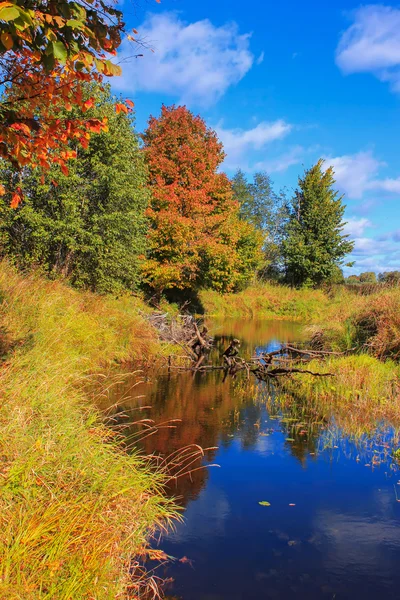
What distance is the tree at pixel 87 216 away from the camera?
13945 mm

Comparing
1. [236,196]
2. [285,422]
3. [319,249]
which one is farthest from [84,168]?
[236,196]

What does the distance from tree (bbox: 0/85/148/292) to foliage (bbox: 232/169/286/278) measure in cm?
2857

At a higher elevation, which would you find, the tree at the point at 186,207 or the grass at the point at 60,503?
the tree at the point at 186,207

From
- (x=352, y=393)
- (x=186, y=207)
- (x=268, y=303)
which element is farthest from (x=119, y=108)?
(x=268, y=303)

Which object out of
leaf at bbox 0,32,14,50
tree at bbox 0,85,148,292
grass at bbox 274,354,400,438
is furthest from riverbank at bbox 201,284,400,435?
leaf at bbox 0,32,14,50

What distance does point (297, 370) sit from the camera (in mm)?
11367

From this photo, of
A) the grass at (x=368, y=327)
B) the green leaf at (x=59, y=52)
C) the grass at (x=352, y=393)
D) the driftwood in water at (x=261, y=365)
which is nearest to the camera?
the green leaf at (x=59, y=52)

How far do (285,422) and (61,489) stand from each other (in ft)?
18.9

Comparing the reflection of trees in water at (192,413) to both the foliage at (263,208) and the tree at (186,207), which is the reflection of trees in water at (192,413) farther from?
the foliage at (263,208)

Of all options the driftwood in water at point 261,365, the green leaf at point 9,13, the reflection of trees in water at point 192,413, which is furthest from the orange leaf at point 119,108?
the driftwood in water at point 261,365

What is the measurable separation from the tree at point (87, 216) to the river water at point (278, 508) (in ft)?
21.9

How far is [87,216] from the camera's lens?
15.0m

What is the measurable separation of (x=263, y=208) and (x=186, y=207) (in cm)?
2437

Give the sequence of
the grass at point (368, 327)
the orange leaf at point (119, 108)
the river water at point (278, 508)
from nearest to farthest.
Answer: the orange leaf at point (119, 108), the river water at point (278, 508), the grass at point (368, 327)
